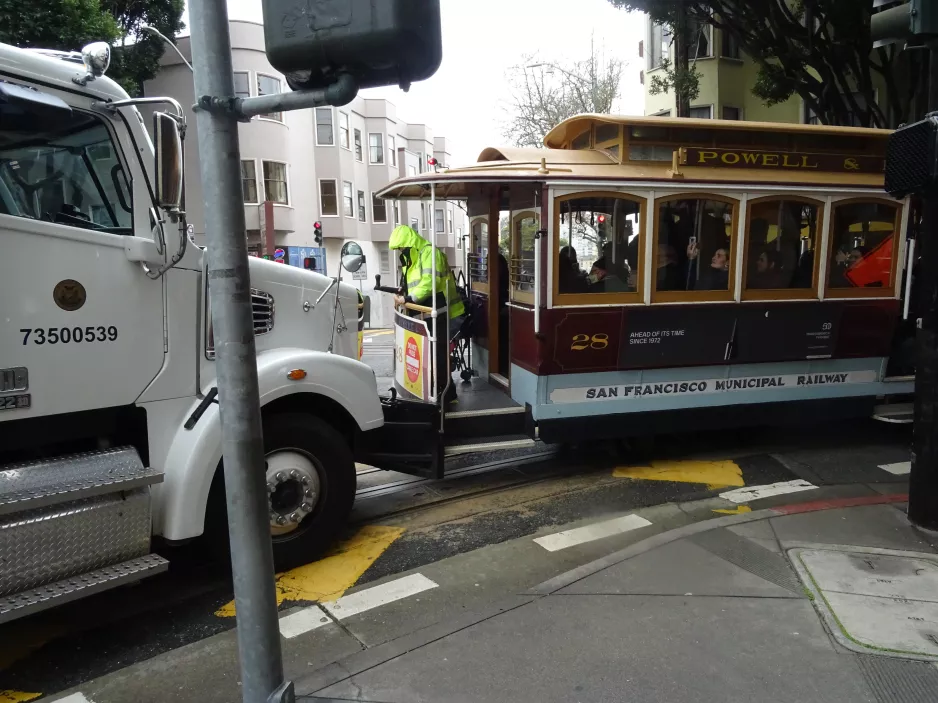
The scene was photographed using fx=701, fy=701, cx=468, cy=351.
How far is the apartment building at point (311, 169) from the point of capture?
2780 centimetres

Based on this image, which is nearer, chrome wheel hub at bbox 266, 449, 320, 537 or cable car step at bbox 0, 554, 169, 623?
cable car step at bbox 0, 554, 169, 623

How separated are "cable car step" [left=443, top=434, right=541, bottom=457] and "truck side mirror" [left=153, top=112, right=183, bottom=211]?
122 inches

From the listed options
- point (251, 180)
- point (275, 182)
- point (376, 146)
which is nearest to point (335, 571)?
point (251, 180)

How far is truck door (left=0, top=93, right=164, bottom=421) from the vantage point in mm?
3311

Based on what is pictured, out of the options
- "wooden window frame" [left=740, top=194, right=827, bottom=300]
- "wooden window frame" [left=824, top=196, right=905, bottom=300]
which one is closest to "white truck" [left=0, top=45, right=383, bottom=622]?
"wooden window frame" [left=740, top=194, right=827, bottom=300]

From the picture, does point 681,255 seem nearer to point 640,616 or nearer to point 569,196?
point 569,196

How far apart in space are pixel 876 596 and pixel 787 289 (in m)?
3.46

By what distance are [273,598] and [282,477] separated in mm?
1821

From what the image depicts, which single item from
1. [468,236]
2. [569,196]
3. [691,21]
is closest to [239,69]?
[691,21]

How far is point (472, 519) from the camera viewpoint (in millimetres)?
5418

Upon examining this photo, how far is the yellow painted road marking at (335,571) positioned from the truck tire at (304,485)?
0.10m

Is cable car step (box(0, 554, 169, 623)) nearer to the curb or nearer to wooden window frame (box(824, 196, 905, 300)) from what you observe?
the curb

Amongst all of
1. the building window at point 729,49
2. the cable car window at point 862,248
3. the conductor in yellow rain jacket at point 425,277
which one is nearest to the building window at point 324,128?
the building window at point 729,49

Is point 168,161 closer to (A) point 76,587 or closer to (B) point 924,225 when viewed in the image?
(A) point 76,587
